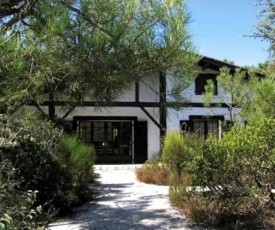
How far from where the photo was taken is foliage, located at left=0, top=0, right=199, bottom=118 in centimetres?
547

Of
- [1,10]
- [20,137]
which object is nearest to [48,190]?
[20,137]

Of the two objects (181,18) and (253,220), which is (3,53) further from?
(253,220)

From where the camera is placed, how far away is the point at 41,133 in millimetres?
9922

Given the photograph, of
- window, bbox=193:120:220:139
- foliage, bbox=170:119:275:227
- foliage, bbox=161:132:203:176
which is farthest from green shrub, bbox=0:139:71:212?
window, bbox=193:120:220:139

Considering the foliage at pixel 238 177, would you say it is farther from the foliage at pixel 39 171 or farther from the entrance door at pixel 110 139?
the entrance door at pixel 110 139

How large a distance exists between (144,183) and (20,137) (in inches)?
285

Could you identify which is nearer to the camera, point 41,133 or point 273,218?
point 273,218

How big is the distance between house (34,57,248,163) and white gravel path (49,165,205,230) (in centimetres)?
1291

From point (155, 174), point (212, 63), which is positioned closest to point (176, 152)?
point (155, 174)

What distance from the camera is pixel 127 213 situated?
30.0 ft

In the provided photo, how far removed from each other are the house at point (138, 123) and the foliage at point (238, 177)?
1678 cm

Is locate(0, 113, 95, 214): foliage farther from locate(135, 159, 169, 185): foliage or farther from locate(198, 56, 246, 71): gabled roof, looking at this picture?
locate(198, 56, 246, 71): gabled roof

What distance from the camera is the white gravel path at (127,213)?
8.02 metres

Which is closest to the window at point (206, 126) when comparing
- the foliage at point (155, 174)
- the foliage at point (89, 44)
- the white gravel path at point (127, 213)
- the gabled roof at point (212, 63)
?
the gabled roof at point (212, 63)
